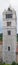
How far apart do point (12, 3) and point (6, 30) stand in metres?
0.40

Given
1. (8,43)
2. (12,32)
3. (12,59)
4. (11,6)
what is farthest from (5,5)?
(12,59)

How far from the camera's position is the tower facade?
2334 mm

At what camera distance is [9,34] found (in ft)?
7.74

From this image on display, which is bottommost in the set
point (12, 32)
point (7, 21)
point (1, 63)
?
point (1, 63)

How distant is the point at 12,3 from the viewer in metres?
2.33

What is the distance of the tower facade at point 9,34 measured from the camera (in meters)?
2.33

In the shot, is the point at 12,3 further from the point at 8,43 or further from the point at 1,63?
the point at 1,63

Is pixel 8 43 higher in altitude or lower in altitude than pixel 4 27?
lower

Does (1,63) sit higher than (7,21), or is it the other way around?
(7,21)

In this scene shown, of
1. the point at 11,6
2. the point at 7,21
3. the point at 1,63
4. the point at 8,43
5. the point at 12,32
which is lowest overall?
the point at 1,63

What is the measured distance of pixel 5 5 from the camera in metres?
2.34

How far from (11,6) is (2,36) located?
45 cm

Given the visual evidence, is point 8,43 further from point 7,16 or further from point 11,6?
point 11,6

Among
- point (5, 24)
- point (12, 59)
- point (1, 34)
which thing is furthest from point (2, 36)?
point (12, 59)
